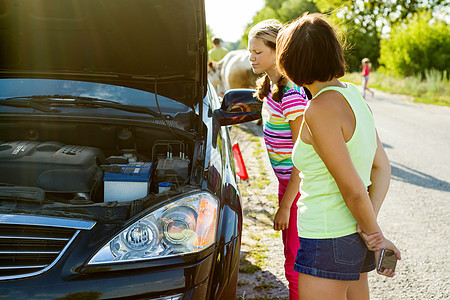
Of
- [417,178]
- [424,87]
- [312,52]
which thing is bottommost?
[424,87]

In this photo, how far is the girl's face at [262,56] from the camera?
8.41ft

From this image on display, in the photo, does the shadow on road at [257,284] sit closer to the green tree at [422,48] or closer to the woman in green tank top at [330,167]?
the woman in green tank top at [330,167]

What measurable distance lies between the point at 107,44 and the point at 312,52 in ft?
6.21

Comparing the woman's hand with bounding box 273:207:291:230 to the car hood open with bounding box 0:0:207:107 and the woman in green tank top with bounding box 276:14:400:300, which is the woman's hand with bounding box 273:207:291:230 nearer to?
the woman in green tank top with bounding box 276:14:400:300

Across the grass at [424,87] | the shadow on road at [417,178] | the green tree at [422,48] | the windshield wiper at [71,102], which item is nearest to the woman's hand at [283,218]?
the windshield wiper at [71,102]

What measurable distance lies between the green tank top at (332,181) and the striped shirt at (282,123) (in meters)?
0.54

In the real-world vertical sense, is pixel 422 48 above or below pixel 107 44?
below

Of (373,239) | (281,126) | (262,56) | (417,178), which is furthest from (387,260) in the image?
(417,178)

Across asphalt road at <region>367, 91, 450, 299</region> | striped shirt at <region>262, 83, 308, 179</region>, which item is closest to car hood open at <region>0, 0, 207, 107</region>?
striped shirt at <region>262, 83, 308, 179</region>

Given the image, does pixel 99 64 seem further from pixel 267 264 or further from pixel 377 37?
pixel 377 37

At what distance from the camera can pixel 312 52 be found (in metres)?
1.73

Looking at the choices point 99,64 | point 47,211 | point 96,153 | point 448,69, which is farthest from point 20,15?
point 448,69

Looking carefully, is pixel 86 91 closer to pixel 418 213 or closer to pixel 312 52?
pixel 312 52

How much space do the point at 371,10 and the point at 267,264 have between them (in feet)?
166
